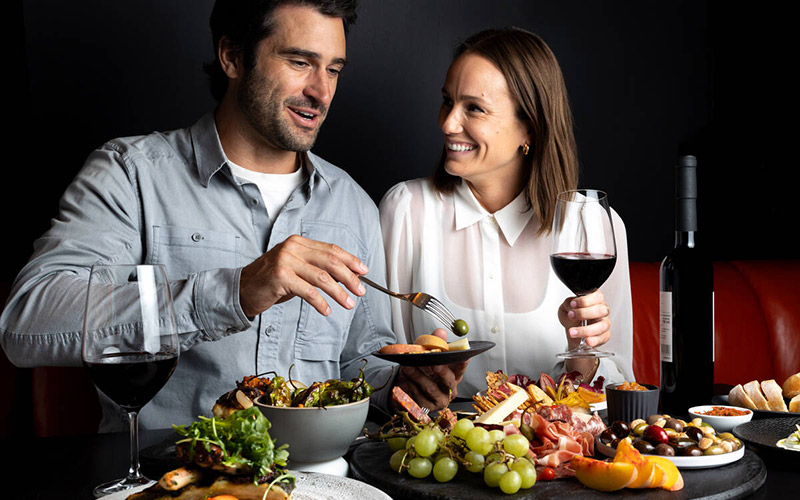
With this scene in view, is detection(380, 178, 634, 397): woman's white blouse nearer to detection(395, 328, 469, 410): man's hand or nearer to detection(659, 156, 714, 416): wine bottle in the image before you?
detection(395, 328, 469, 410): man's hand

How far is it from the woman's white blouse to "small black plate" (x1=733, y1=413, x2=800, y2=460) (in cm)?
88

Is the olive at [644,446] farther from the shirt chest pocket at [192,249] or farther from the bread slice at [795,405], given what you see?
the shirt chest pocket at [192,249]

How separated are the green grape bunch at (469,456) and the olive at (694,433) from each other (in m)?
0.23

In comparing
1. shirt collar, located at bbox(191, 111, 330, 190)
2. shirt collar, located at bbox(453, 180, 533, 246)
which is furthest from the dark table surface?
shirt collar, located at bbox(453, 180, 533, 246)

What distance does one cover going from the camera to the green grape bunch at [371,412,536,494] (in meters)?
0.92

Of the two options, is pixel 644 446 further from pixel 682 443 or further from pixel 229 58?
pixel 229 58

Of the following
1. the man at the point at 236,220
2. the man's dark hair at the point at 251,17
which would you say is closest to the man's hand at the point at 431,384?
the man at the point at 236,220

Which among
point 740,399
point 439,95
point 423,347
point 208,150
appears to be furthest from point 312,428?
point 439,95

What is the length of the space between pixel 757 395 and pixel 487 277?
936 mm

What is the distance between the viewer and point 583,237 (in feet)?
4.66

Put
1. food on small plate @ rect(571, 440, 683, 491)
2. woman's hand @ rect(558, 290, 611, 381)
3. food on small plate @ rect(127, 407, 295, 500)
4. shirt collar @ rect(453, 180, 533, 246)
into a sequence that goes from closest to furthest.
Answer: food on small plate @ rect(127, 407, 295, 500)
food on small plate @ rect(571, 440, 683, 491)
woman's hand @ rect(558, 290, 611, 381)
shirt collar @ rect(453, 180, 533, 246)

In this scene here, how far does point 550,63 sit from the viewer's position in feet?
7.36

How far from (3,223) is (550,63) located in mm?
1655

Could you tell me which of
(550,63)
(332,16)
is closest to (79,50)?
(332,16)
